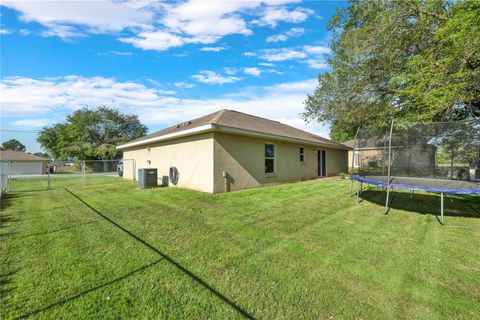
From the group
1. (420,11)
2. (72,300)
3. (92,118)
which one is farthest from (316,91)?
(92,118)

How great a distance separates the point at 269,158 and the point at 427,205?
5.99 m

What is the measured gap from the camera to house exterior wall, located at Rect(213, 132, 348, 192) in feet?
27.8

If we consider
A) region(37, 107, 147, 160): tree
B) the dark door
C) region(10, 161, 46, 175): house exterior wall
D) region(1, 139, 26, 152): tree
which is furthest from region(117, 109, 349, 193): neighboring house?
region(1, 139, 26, 152): tree

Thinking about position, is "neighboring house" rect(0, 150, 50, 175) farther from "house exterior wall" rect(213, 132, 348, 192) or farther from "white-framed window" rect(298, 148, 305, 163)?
"white-framed window" rect(298, 148, 305, 163)

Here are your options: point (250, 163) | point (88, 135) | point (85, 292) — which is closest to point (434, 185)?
point (250, 163)

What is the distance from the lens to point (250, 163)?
9.57 meters

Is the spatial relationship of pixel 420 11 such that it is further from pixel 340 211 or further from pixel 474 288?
pixel 474 288

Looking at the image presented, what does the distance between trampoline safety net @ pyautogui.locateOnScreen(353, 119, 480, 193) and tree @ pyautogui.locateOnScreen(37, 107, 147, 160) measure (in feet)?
117

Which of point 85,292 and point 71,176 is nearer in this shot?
point 85,292

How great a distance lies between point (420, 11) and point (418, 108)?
3.44 m

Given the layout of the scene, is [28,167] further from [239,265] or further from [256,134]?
[239,265]

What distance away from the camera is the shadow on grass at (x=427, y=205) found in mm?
5980

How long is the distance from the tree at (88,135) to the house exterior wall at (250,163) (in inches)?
1228

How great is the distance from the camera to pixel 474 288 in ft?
8.29
